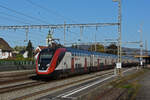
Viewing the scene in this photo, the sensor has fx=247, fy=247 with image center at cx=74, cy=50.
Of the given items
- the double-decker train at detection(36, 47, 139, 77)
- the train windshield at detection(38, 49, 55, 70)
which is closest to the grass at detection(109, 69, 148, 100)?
the double-decker train at detection(36, 47, 139, 77)

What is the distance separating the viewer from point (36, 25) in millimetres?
38000

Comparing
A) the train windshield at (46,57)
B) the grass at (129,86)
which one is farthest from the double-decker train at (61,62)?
the grass at (129,86)

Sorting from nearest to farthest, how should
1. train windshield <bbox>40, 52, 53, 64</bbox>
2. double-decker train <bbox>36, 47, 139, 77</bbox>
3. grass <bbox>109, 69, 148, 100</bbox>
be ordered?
grass <bbox>109, 69, 148, 100</bbox>, double-decker train <bbox>36, 47, 139, 77</bbox>, train windshield <bbox>40, 52, 53, 64</bbox>

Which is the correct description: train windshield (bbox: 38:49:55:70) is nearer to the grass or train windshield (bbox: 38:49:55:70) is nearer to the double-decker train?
the double-decker train

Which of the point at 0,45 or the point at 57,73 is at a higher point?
the point at 0,45

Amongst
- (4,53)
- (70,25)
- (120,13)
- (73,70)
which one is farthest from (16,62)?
(4,53)

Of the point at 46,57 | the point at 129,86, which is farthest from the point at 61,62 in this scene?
the point at 129,86

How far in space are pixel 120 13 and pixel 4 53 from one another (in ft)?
161

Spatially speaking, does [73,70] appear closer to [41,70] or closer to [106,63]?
[41,70]

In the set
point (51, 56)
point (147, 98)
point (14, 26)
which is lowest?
point (147, 98)

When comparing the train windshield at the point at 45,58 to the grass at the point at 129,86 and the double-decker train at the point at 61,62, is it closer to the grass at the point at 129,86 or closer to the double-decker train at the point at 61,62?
the double-decker train at the point at 61,62

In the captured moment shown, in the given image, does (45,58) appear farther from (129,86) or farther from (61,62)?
(129,86)

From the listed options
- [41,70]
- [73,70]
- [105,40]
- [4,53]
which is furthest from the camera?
[4,53]

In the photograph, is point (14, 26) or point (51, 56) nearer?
point (51, 56)
